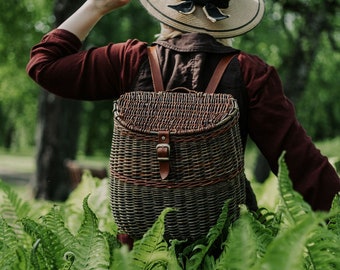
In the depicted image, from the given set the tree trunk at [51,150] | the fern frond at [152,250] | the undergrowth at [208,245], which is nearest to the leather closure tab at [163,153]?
the undergrowth at [208,245]

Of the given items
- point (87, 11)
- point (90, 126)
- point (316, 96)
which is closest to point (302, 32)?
point (87, 11)

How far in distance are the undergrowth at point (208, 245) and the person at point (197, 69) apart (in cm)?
25

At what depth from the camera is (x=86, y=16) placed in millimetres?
3047

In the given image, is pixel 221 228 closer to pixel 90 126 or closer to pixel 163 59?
pixel 163 59

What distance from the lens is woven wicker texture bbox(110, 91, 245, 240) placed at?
8.29ft

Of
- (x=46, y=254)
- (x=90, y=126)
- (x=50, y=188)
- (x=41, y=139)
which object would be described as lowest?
(x=90, y=126)

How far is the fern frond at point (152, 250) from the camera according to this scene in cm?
219

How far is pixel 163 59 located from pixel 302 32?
9.99m

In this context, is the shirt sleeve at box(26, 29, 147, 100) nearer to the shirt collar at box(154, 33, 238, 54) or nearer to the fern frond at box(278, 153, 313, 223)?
the shirt collar at box(154, 33, 238, 54)

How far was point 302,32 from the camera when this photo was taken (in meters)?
12.4

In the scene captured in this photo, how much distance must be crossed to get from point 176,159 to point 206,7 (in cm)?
79

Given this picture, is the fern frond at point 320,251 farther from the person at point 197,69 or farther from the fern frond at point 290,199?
the person at point 197,69

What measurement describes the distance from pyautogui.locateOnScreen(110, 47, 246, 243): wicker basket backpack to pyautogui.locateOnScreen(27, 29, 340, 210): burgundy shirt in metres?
0.20

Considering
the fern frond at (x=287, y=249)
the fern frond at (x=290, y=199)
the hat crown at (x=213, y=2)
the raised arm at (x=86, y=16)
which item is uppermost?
the hat crown at (x=213, y=2)
